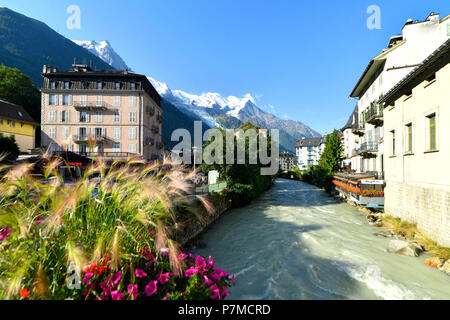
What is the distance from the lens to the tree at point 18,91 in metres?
36.0

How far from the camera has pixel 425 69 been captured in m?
8.74

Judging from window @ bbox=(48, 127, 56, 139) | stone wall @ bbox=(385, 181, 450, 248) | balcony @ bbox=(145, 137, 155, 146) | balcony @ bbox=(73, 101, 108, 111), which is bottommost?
stone wall @ bbox=(385, 181, 450, 248)

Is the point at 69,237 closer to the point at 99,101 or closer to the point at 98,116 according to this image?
the point at 98,116

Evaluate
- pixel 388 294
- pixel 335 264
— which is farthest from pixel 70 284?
pixel 335 264

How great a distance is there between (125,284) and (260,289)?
5.10 m

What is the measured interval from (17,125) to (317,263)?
4129 cm

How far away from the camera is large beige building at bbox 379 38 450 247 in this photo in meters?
7.68

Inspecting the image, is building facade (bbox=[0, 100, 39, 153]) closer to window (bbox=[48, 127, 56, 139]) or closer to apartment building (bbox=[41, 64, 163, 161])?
apartment building (bbox=[41, 64, 163, 161])

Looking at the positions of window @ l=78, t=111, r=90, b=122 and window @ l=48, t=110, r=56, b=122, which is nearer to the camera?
window @ l=48, t=110, r=56, b=122

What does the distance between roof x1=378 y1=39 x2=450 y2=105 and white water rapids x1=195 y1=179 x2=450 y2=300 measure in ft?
25.8

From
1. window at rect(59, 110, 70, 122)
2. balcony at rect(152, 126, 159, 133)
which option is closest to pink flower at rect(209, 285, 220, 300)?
balcony at rect(152, 126, 159, 133)

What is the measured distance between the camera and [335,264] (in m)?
7.59
